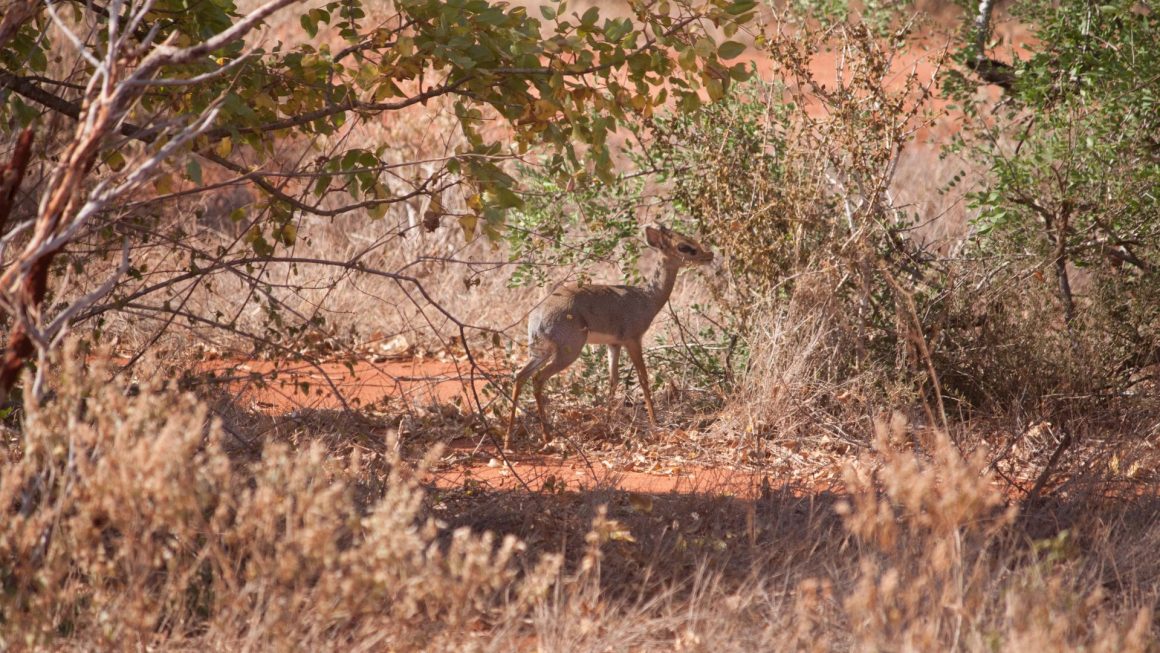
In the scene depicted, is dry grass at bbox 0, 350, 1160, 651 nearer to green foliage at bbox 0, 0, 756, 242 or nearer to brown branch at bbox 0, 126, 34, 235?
brown branch at bbox 0, 126, 34, 235

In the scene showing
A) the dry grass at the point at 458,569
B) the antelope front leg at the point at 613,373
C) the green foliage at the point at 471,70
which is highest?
the green foliage at the point at 471,70

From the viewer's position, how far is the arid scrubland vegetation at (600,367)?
10.4 ft

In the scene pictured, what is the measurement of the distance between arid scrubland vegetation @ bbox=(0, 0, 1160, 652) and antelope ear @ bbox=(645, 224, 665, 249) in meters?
0.25

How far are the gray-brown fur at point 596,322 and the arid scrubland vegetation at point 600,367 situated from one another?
23cm

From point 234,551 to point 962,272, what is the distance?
431 centimetres

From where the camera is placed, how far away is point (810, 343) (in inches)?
251

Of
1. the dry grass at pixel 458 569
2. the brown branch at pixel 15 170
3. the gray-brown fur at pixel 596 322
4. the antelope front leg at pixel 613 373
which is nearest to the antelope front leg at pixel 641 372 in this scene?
the gray-brown fur at pixel 596 322

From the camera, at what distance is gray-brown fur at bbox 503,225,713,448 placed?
21.5ft

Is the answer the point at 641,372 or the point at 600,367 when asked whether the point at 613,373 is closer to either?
the point at 641,372

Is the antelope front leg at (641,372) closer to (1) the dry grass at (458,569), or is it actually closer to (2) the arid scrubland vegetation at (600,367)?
(2) the arid scrubland vegetation at (600,367)

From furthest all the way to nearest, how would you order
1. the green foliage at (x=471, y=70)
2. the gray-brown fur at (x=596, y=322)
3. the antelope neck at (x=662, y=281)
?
the antelope neck at (x=662, y=281) → the gray-brown fur at (x=596, y=322) → the green foliage at (x=471, y=70)

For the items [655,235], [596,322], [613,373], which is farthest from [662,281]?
[596,322]

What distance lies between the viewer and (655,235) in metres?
7.07

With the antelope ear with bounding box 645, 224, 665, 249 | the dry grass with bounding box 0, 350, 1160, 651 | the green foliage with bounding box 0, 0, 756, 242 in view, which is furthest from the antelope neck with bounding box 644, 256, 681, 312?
the dry grass with bounding box 0, 350, 1160, 651
